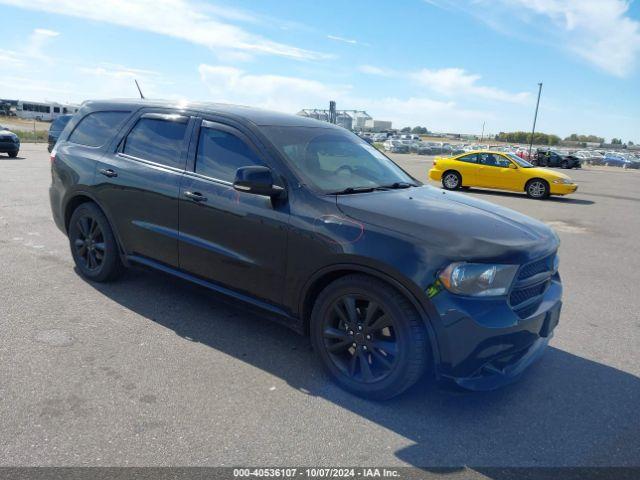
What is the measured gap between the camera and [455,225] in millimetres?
3166

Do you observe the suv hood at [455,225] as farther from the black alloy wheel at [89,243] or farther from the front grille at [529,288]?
the black alloy wheel at [89,243]

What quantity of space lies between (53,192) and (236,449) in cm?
392

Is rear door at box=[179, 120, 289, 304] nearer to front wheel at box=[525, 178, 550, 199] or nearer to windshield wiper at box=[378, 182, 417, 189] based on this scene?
windshield wiper at box=[378, 182, 417, 189]

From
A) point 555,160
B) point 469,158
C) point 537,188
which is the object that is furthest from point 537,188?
point 555,160

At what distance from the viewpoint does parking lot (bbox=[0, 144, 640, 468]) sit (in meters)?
2.74

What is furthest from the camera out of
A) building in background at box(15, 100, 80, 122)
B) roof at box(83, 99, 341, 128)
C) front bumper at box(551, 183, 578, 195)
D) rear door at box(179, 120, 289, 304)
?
building in background at box(15, 100, 80, 122)

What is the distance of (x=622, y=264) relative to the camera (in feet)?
24.5

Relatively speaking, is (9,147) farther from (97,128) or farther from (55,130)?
(97,128)

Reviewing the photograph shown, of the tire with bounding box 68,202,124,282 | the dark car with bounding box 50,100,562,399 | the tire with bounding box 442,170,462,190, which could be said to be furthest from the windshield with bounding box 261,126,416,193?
the tire with bounding box 442,170,462,190

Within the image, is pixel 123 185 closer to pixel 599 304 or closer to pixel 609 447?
pixel 609 447

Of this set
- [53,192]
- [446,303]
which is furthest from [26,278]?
[446,303]

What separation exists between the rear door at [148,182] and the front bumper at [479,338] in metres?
2.34

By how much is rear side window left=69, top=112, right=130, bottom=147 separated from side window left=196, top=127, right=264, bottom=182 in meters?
1.25

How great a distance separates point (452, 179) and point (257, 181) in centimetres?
1584
